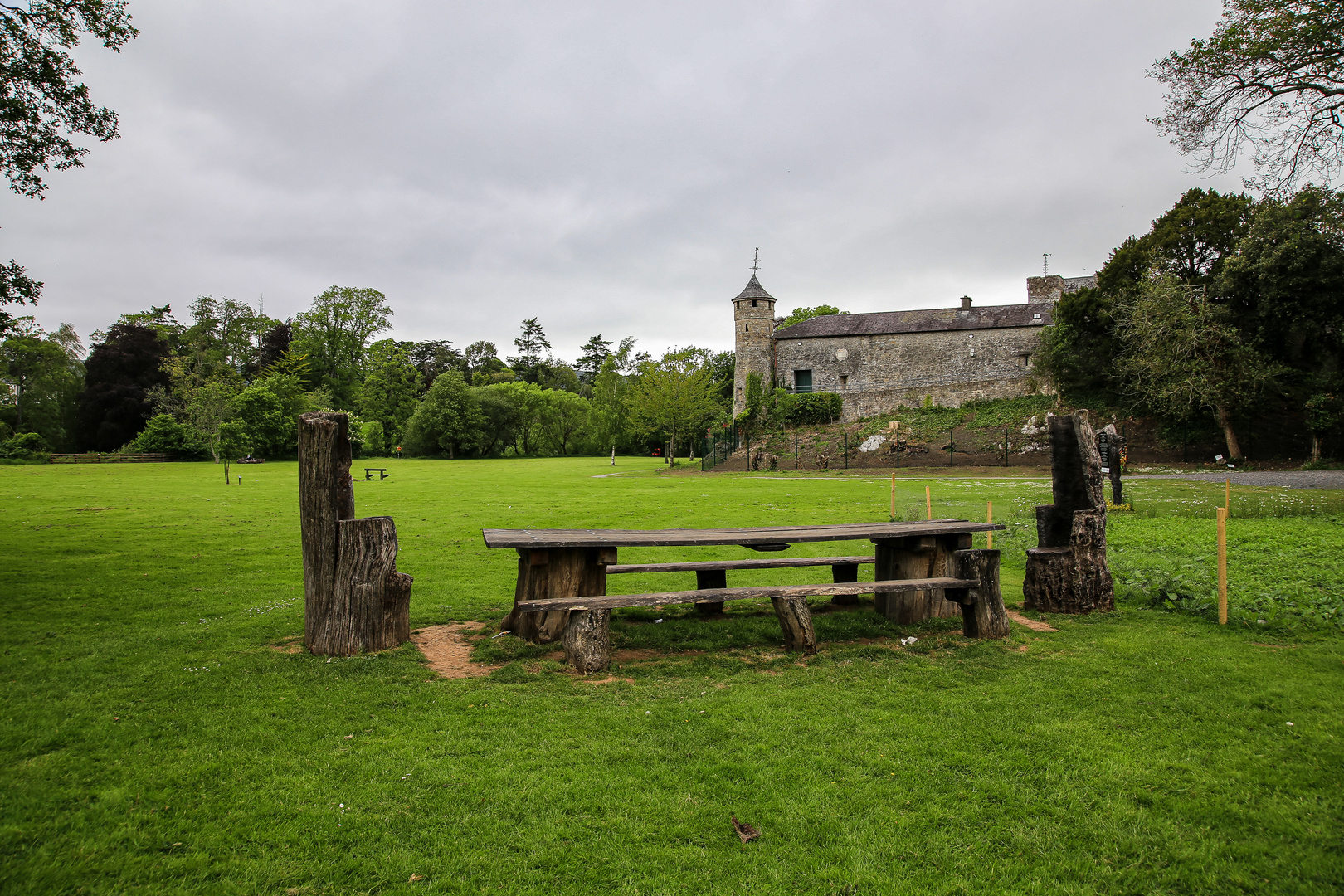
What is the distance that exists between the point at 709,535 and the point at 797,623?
43.3 inches

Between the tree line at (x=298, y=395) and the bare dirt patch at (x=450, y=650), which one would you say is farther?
the tree line at (x=298, y=395)

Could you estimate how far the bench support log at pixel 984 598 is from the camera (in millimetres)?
6180

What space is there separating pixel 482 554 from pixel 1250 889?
10.0m

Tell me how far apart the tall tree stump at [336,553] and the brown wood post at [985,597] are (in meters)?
5.04

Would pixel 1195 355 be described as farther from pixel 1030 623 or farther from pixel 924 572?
pixel 924 572

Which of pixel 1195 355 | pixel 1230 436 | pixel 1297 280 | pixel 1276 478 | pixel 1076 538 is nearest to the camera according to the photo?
pixel 1076 538

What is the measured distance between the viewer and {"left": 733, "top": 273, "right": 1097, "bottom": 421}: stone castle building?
144ft

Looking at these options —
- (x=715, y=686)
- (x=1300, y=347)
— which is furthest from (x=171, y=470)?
(x=1300, y=347)

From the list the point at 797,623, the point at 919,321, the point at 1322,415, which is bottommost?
the point at 797,623

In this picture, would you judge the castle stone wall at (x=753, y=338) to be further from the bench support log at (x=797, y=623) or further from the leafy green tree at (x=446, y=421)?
the bench support log at (x=797, y=623)

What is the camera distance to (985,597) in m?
6.18

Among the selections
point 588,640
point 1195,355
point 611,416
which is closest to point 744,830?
point 588,640

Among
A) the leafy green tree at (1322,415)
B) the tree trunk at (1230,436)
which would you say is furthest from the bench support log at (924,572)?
the tree trunk at (1230,436)

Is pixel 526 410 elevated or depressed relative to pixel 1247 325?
depressed
